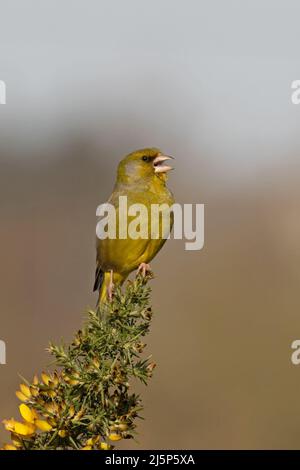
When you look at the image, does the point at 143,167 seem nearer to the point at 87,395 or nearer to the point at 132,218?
the point at 132,218

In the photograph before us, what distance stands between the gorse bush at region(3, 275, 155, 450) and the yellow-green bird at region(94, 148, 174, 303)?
2.05 metres

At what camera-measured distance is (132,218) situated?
4.92 meters

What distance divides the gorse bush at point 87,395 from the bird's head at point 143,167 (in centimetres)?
245

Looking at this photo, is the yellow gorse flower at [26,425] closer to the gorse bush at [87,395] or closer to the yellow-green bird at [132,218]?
the gorse bush at [87,395]

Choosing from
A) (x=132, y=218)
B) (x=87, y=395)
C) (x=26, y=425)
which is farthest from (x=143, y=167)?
(x=26, y=425)

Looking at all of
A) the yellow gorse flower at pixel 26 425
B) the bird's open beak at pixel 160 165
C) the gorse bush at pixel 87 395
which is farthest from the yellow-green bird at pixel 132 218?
the yellow gorse flower at pixel 26 425

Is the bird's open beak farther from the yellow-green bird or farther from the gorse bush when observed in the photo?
the gorse bush

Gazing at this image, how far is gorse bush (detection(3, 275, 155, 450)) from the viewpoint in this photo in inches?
93.0

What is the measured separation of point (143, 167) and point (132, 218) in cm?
48

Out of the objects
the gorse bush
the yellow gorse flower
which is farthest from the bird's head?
the yellow gorse flower

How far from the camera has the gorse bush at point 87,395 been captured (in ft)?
7.75
